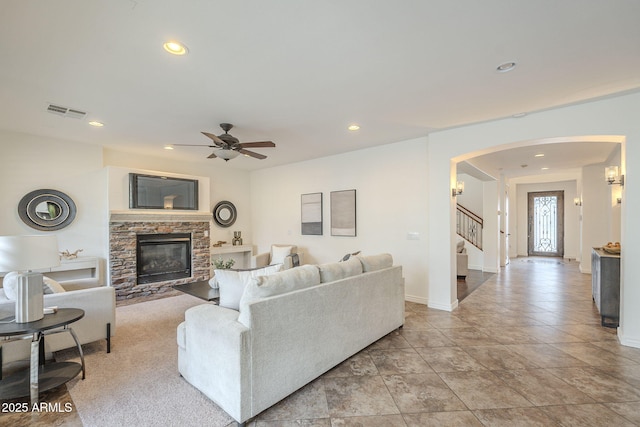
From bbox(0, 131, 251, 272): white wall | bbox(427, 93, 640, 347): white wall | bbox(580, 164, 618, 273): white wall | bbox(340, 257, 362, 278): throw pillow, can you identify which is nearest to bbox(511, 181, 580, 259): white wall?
bbox(580, 164, 618, 273): white wall

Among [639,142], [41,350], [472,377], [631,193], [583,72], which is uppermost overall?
[583,72]

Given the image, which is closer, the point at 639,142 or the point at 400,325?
the point at 639,142

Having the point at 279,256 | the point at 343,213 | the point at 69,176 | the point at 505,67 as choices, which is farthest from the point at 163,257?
the point at 505,67

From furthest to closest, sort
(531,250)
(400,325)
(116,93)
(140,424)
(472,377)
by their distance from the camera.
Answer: (531,250) < (400,325) < (116,93) < (472,377) < (140,424)

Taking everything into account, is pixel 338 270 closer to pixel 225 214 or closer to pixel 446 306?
pixel 446 306

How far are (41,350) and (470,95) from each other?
16.1 ft

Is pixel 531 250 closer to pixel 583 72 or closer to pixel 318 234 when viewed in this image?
pixel 318 234

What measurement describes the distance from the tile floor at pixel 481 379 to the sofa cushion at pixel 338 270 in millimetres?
847

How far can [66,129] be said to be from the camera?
4.44 m

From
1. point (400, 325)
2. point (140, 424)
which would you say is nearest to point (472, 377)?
point (400, 325)

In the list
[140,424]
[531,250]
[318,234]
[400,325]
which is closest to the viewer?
[140,424]

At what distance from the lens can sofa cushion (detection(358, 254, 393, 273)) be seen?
3.32 m

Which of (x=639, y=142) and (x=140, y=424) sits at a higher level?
(x=639, y=142)

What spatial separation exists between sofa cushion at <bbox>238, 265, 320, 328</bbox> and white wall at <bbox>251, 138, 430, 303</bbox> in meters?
2.89
